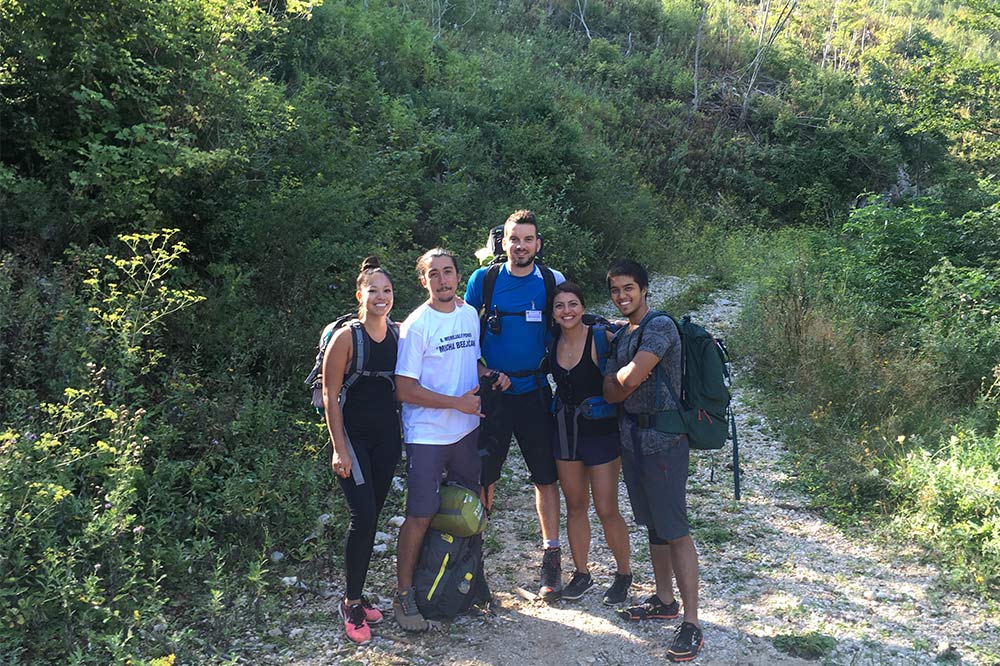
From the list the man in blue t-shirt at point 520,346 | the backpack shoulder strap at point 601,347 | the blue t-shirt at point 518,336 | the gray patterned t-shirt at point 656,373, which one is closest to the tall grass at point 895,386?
the gray patterned t-shirt at point 656,373

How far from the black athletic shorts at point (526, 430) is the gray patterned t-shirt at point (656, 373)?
58 centimetres

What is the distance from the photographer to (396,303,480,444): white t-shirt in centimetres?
389

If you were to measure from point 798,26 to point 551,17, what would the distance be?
16.8 meters

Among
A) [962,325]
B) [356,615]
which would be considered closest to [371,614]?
[356,615]

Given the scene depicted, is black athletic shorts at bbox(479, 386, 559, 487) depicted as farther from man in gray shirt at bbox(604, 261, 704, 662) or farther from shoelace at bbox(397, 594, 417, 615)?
shoelace at bbox(397, 594, 417, 615)

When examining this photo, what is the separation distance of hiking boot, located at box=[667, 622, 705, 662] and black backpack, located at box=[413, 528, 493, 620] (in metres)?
1.11

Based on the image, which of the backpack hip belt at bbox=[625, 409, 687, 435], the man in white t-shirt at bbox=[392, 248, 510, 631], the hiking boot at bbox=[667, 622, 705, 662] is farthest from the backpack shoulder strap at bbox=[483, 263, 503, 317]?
the hiking boot at bbox=[667, 622, 705, 662]

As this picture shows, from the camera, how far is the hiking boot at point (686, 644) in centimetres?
383

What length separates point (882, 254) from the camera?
10844 millimetres

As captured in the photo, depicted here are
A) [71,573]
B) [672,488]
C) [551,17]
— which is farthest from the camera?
[551,17]

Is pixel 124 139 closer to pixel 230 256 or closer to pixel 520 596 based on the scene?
pixel 230 256

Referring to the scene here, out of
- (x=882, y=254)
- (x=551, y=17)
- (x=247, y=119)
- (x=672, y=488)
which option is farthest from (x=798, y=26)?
(x=672, y=488)

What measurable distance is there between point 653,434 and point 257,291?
4206 millimetres

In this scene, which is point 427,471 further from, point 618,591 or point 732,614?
point 732,614
